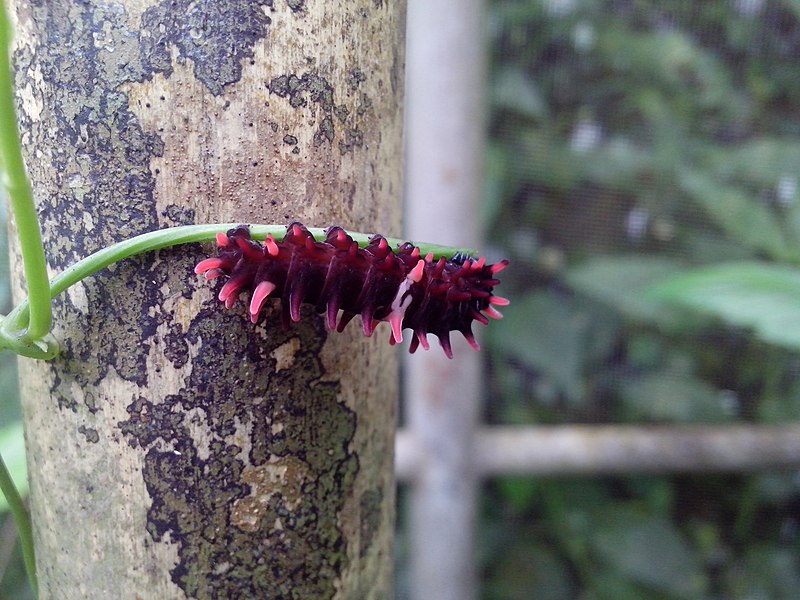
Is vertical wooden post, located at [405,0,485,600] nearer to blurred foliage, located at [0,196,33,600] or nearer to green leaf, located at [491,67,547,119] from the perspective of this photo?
green leaf, located at [491,67,547,119]

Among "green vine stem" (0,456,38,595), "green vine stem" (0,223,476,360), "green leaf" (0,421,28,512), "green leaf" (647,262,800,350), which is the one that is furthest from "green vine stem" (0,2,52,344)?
"green leaf" (647,262,800,350)

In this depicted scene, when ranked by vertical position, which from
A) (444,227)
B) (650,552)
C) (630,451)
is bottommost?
(650,552)

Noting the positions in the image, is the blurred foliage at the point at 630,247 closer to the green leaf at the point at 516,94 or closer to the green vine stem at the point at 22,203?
the green leaf at the point at 516,94

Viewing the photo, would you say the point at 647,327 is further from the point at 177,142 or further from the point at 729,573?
the point at 177,142

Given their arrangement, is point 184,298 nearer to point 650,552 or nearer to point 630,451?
point 630,451

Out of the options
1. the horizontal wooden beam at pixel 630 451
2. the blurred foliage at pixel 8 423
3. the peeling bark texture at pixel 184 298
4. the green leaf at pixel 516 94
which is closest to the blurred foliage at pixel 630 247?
the green leaf at pixel 516 94

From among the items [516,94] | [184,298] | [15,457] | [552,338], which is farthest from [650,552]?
[184,298]
